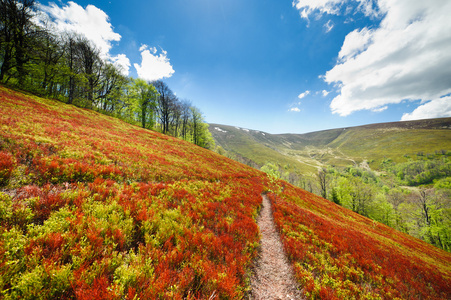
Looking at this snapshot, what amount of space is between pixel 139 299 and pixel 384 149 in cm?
28802

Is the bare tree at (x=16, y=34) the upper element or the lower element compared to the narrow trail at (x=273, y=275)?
upper

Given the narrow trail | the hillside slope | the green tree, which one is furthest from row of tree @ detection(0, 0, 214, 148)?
the narrow trail

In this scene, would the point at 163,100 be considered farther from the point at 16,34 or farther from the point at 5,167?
the point at 5,167

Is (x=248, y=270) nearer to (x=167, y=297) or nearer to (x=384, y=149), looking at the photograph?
(x=167, y=297)

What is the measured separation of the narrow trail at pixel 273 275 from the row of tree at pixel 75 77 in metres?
37.2

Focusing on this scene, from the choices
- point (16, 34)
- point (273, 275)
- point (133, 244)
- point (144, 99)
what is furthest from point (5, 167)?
point (144, 99)

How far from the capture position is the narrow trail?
4.83m

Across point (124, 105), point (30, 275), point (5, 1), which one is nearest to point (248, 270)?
point (30, 275)

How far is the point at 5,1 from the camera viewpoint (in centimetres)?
1948

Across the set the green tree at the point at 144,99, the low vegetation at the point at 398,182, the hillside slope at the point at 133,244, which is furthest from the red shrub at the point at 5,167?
the green tree at the point at 144,99

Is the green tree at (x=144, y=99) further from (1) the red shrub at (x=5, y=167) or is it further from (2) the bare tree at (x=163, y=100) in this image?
(1) the red shrub at (x=5, y=167)

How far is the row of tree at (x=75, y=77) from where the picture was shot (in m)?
20.7

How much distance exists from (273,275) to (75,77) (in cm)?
3955

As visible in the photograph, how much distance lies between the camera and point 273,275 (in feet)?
18.4
